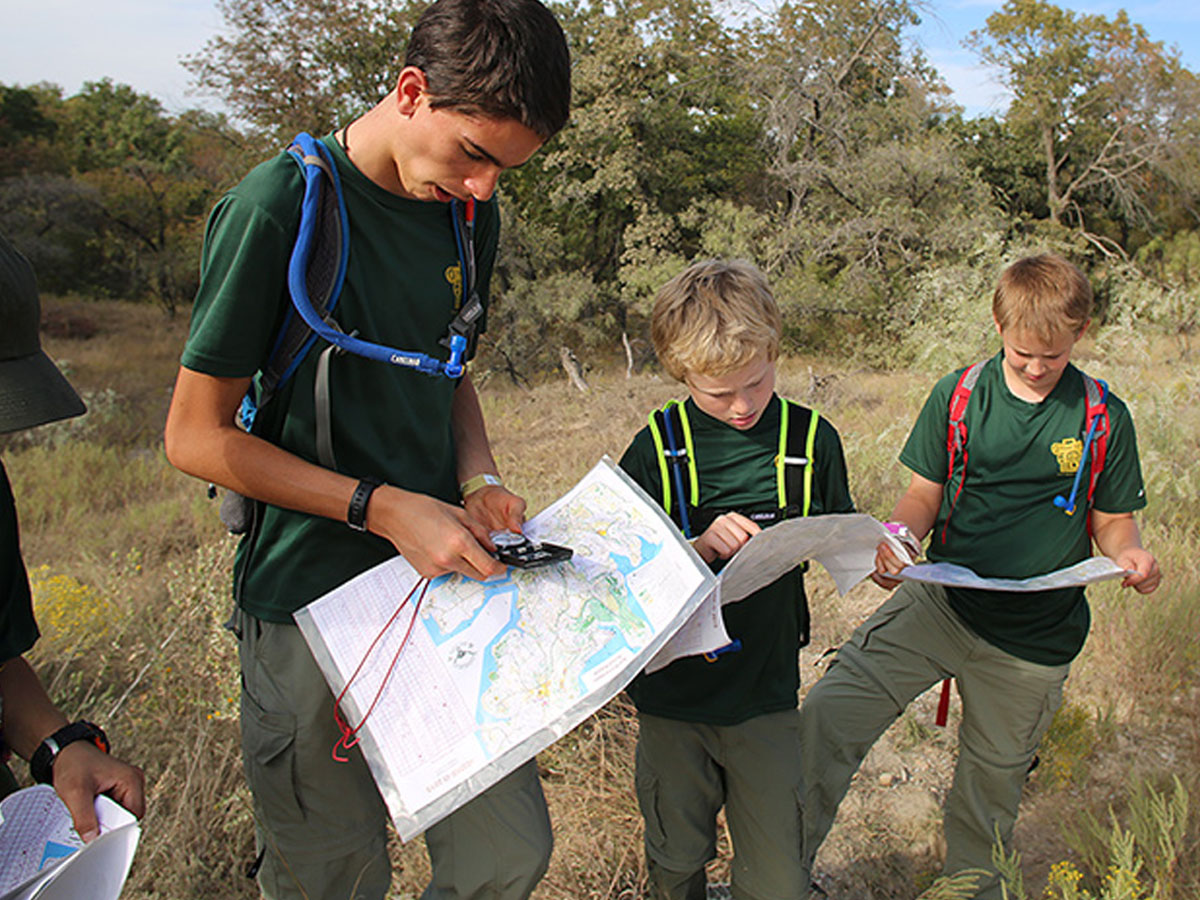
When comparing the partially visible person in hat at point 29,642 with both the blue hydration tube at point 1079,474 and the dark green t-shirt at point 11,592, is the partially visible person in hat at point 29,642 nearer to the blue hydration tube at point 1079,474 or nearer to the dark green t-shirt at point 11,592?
the dark green t-shirt at point 11,592

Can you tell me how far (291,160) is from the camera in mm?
1579

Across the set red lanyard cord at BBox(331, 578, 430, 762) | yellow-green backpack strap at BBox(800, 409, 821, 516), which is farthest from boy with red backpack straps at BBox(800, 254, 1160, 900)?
red lanyard cord at BBox(331, 578, 430, 762)

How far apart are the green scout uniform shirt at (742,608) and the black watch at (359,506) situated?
808 millimetres

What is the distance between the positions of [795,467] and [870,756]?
1828 mm

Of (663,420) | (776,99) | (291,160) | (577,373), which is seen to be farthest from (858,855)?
(776,99)

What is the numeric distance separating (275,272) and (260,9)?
15484 millimetres

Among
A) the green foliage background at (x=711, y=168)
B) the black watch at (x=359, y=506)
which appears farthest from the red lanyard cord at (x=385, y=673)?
the green foliage background at (x=711, y=168)

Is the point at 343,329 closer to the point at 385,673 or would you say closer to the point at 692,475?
the point at 385,673

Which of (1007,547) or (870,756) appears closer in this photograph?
(1007,547)

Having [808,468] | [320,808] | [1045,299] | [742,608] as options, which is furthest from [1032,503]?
[320,808]

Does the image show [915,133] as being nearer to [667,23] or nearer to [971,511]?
[667,23]

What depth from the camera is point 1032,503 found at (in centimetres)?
261

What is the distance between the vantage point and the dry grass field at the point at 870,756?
8.25 feet

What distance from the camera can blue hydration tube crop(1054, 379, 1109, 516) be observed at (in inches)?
99.8
